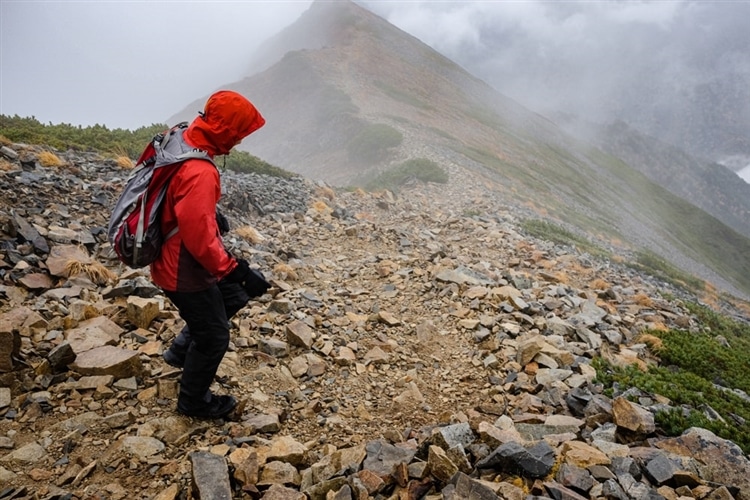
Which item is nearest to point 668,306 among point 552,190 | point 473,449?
point 473,449

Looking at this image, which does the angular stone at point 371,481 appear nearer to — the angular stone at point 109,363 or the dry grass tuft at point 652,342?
the angular stone at point 109,363

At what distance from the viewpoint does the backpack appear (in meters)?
3.40

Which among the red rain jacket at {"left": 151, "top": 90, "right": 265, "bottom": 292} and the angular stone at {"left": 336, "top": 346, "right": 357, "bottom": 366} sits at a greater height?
the red rain jacket at {"left": 151, "top": 90, "right": 265, "bottom": 292}

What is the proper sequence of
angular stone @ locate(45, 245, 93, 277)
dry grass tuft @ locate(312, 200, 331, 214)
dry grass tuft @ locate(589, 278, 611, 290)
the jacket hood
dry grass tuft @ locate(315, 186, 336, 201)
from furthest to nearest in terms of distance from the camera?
dry grass tuft @ locate(315, 186, 336, 201) → dry grass tuft @ locate(312, 200, 331, 214) → dry grass tuft @ locate(589, 278, 611, 290) → angular stone @ locate(45, 245, 93, 277) → the jacket hood

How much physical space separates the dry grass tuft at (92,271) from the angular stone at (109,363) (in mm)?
1998

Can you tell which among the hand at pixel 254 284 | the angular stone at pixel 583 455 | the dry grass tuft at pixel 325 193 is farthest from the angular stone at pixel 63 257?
the dry grass tuft at pixel 325 193

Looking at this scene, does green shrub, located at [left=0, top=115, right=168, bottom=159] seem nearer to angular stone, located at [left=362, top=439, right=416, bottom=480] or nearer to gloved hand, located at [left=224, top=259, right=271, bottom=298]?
gloved hand, located at [left=224, top=259, right=271, bottom=298]

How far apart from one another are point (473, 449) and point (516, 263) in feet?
25.6

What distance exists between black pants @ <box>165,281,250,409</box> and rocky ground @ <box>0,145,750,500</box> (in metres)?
0.34

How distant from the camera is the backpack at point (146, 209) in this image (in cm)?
340

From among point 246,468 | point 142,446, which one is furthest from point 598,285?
point 142,446

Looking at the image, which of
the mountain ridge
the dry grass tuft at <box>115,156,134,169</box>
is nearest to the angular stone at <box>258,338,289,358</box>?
the dry grass tuft at <box>115,156,134,169</box>

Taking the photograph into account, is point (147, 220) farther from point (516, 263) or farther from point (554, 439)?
point (516, 263)

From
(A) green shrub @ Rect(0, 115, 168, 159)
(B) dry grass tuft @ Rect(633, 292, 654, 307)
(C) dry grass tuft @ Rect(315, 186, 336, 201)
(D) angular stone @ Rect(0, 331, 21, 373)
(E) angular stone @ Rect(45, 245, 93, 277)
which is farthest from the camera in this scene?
(C) dry grass tuft @ Rect(315, 186, 336, 201)
